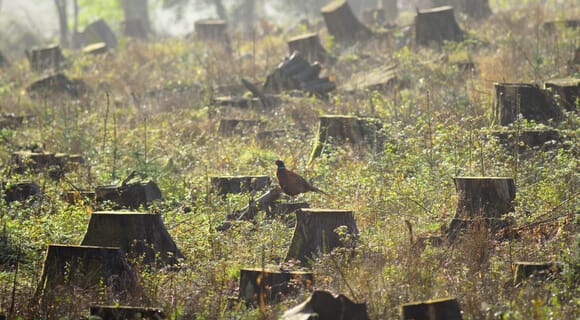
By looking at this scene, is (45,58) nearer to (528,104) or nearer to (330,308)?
(528,104)

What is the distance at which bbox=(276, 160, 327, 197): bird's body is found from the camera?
9164mm

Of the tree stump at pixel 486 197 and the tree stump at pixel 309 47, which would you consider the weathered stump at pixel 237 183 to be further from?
the tree stump at pixel 309 47

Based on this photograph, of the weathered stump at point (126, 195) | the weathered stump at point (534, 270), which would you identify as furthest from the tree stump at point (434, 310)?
the weathered stump at point (126, 195)

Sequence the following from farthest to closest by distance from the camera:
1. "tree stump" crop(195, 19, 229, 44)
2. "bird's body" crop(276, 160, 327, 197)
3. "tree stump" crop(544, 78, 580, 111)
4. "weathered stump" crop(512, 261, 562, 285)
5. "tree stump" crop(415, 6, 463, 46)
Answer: "tree stump" crop(195, 19, 229, 44)
"tree stump" crop(415, 6, 463, 46)
"tree stump" crop(544, 78, 580, 111)
"bird's body" crop(276, 160, 327, 197)
"weathered stump" crop(512, 261, 562, 285)

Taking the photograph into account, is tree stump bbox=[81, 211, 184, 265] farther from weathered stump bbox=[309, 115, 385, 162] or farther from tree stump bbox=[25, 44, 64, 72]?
tree stump bbox=[25, 44, 64, 72]

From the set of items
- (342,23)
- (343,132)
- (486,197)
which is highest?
(342,23)

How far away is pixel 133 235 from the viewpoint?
309 inches

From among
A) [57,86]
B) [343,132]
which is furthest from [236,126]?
[57,86]

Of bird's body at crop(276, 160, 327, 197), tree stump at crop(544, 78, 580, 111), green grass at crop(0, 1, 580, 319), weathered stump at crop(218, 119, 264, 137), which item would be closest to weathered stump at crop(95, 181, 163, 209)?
green grass at crop(0, 1, 580, 319)

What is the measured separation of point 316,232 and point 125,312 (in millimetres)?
2131

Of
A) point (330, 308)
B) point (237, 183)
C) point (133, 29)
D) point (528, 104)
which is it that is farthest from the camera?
point (133, 29)

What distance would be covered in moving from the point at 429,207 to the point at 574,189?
1.32 m

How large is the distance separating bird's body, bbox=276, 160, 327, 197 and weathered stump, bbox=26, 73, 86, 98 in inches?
413

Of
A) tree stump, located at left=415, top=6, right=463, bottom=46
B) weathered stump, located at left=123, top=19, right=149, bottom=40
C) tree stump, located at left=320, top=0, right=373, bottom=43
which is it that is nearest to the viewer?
tree stump, located at left=415, top=6, right=463, bottom=46
